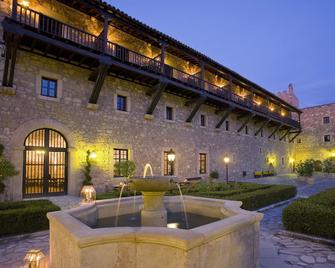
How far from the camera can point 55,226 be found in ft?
11.6

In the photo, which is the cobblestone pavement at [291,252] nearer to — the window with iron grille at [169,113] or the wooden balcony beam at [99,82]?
the wooden balcony beam at [99,82]

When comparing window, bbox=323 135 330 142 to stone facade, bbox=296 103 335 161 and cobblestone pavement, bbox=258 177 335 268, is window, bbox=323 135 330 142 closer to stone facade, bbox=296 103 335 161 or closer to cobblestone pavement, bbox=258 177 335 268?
stone facade, bbox=296 103 335 161

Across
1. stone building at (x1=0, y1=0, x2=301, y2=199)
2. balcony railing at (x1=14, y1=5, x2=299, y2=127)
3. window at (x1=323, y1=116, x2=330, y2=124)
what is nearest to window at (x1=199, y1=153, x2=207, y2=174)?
stone building at (x1=0, y1=0, x2=301, y2=199)

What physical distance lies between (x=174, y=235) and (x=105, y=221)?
293 centimetres

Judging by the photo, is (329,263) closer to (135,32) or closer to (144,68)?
(144,68)

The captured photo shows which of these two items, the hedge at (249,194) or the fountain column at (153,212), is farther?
the hedge at (249,194)

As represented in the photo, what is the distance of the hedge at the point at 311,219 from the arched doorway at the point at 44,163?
9.48 m

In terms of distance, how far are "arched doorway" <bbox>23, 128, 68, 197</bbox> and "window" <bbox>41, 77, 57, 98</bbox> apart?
1.65 meters

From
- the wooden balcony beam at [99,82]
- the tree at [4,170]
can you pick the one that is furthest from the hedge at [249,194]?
the wooden balcony beam at [99,82]

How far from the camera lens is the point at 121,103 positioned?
13398 mm

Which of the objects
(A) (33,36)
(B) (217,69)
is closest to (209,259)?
(A) (33,36)

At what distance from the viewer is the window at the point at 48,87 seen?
1055cm

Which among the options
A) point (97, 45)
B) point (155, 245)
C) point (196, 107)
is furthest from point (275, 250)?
point (196, 107)

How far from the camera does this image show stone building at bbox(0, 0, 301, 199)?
9492mm
